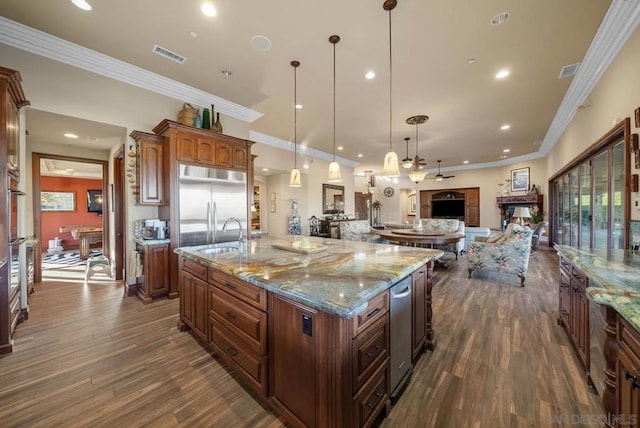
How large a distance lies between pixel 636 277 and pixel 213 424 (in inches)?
100

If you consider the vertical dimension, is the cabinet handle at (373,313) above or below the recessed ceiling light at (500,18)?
below

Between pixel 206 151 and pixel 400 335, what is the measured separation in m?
3.51

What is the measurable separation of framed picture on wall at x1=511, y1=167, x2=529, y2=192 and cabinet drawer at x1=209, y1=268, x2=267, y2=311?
10566mm

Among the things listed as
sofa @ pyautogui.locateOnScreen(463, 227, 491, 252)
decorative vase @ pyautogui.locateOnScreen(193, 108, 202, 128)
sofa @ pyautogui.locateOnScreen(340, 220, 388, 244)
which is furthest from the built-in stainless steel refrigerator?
sofa @ pyautogui.locateOnScreen(463, 227, 491, 252)

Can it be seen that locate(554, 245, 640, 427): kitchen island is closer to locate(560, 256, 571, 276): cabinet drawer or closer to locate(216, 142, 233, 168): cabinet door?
locate(560, 256, 571, 276): cabinet drawer

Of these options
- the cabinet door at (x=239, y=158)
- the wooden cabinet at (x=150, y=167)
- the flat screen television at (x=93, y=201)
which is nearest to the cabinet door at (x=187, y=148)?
the wooden cabinet at (x=150, y=167)

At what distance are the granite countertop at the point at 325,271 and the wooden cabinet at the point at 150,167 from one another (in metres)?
1.59

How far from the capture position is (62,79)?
290 centimetres

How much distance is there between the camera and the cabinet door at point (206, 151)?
140 inches

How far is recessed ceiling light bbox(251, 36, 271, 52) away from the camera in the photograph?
Answer: 8.81ft

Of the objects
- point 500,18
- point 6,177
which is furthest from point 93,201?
point 500,18

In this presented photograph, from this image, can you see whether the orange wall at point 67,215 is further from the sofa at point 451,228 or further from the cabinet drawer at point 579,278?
the cabinet drawer at point 579,278

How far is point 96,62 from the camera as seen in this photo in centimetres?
304

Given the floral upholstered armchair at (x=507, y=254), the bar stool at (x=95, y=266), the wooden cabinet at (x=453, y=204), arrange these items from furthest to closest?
the wooden cabinet at (x=453, y=204) → the bar stool at (x=95, y=266) → the floral upholstered armchair at (x=507, y=254)
